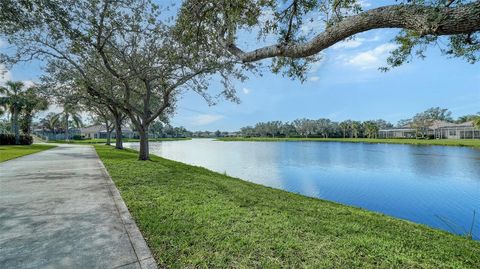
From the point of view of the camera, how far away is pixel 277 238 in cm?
351

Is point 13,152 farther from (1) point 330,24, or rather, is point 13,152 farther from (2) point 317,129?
(2) point 317,129

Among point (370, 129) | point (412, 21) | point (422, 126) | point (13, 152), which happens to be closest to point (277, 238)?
point (412, 21)

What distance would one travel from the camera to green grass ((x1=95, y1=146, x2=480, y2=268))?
2.95 metres

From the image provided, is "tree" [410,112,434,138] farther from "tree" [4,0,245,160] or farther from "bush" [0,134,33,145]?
"bush" [0,134,33,145]

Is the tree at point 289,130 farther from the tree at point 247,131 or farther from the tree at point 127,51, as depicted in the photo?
the tree at point 127,51

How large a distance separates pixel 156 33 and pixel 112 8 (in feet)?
5.96

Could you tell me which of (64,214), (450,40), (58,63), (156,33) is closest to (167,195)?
(64,214)

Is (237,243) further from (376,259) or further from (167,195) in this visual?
(167,195)

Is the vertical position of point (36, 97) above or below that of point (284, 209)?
above

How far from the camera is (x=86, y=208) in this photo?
4695 mm

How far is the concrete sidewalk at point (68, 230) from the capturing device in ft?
9.30

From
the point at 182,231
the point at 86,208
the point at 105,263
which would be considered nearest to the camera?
the point at 105,263

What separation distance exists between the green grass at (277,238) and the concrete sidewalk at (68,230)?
0.90ft

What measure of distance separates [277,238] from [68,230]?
3.02m
